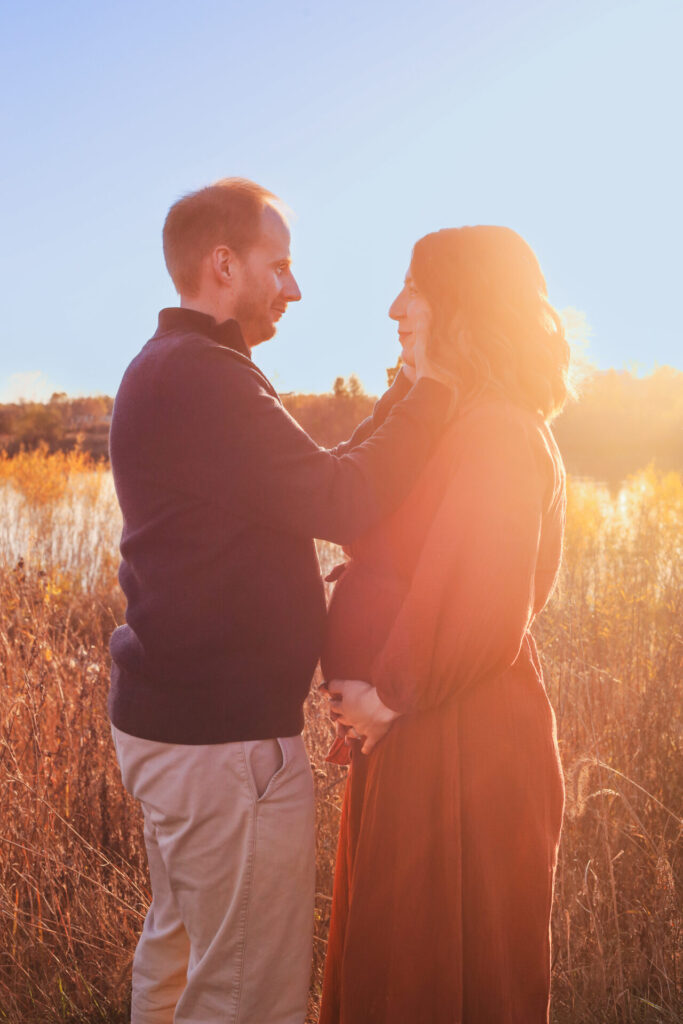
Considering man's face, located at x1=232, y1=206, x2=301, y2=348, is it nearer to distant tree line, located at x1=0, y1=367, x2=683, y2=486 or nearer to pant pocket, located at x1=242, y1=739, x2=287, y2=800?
pant pocket, located at x1=242, y1=739, x2=287, y2=800

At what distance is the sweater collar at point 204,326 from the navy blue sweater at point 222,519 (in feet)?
0.29

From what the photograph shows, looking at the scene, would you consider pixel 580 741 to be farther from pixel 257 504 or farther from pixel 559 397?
pixel 257 504

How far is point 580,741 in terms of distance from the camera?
10.7 feet

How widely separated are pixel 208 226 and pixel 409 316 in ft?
1.46

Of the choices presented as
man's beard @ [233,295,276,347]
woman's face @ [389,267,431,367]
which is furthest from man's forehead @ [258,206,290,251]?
woman's face @ [389,267,431,367]

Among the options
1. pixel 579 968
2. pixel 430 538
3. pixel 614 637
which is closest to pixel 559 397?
pixel 430 538

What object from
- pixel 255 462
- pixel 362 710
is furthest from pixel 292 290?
pixel 362 710

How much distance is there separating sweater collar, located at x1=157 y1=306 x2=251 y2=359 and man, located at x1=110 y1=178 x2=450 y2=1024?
0.21 feet

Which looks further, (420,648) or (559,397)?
(559,397)

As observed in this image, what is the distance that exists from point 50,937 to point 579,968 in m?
1.62

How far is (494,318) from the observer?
1.51 metres

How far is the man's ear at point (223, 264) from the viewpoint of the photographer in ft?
5.28

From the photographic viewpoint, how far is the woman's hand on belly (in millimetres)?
1464

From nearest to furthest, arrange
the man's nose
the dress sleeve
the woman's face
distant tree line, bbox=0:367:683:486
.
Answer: the dress sleeve, the woman's face, the man's nose, distant tree line, bbox=0:367:683:486
